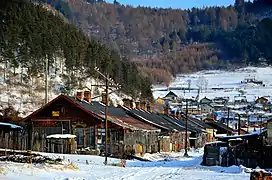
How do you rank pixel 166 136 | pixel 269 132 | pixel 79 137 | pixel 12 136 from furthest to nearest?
pixel 166 136
pixel 79 137
pixel 12 136
pixel 269 132

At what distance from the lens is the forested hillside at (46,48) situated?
95250 millimetres

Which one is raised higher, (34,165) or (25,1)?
(25,1)

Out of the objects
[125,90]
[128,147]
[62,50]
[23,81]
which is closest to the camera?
[128,147]

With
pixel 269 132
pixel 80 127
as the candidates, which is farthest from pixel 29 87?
pixel 269 132

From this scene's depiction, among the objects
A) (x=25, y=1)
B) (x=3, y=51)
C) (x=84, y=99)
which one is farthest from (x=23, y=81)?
(x=84, y=99)

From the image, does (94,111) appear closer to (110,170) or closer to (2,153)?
(2,153)

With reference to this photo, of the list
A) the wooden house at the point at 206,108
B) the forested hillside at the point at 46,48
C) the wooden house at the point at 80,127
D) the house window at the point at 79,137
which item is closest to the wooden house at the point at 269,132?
the wooden house at the point at 80,127

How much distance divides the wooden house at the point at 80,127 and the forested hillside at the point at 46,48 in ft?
138

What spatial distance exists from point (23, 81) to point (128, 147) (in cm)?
5035

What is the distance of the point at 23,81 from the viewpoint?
9150 cm

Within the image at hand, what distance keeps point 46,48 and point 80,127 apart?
188ft

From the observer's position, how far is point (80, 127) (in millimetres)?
46219

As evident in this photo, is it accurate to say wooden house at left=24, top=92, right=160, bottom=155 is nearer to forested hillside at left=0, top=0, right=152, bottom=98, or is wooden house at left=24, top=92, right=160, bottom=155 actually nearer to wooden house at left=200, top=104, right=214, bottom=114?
forested hillside at left=0, top=0, right=152, bottom=98

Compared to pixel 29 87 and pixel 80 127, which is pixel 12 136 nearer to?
pixel 80 127
